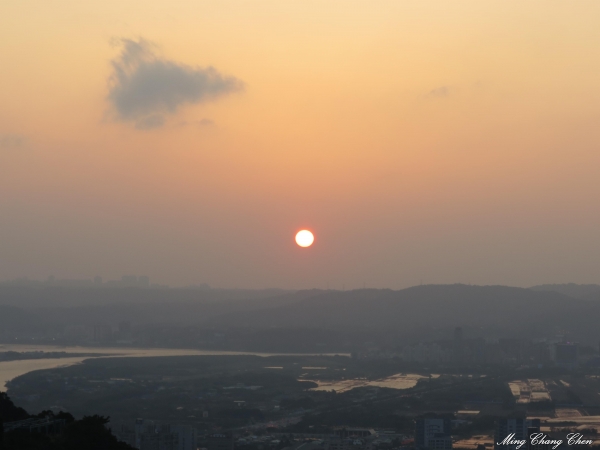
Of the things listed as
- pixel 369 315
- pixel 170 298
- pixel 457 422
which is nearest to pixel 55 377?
pixel 457 422

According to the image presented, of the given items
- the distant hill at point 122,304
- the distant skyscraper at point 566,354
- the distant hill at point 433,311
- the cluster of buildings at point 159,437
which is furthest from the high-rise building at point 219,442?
the distant hill at point 122,304

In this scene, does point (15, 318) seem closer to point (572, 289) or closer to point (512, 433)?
point (572, 289)

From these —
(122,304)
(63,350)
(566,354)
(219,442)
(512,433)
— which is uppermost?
(122,304)

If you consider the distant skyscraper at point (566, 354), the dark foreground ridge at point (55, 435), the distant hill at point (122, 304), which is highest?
the distant hill at point (122, 304)

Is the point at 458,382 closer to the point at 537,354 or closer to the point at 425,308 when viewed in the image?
the point at 537,354
